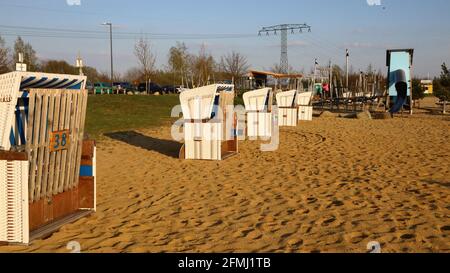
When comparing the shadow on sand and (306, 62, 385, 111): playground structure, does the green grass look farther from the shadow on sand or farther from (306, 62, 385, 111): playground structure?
(306, 62, 385, 111): playground structure

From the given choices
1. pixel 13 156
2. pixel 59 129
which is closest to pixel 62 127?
pixel 59 129

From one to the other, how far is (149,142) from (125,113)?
12.3m

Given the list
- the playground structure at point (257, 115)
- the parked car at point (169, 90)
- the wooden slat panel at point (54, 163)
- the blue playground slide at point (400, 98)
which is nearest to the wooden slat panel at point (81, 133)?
the wooden slat panel at point (54, 163)

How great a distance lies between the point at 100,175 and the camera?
8781 millimetres

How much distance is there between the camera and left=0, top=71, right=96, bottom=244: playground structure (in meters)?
4.45

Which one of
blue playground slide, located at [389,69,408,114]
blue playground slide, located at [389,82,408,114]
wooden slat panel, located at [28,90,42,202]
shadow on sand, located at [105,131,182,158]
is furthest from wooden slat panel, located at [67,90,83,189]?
blue playground slide, located at [389,69,408,114]

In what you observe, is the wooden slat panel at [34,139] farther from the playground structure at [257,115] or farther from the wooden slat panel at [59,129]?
the playground structure at [257,115]

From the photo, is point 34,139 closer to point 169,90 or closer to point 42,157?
point 42,157

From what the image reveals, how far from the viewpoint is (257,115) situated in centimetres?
1535

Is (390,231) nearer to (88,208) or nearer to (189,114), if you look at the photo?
(88,208)

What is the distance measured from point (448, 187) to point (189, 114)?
5.89 m

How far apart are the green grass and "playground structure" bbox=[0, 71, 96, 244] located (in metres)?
9.70

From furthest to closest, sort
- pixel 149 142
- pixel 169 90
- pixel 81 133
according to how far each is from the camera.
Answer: pixel 169 90 → pixel 149 142 → pixel 81 133
